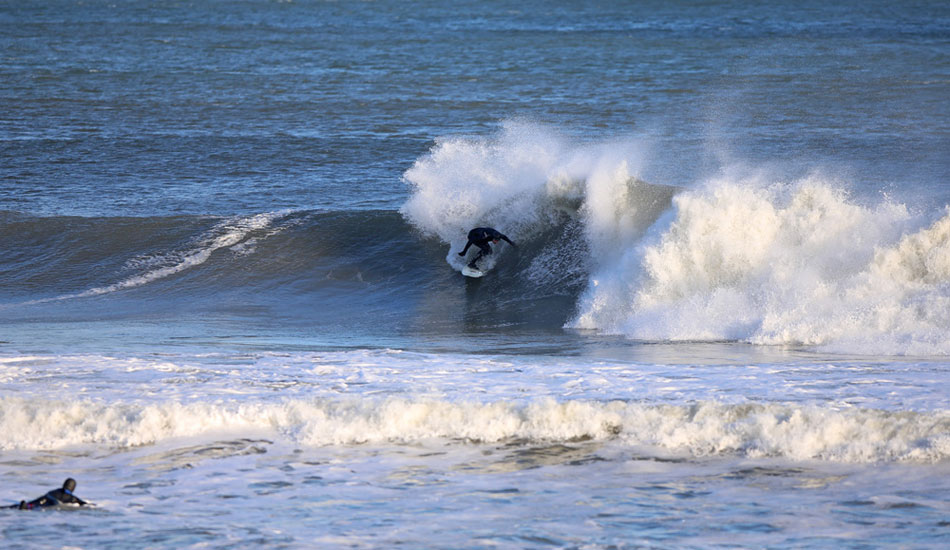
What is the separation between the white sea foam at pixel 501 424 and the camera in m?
8.49

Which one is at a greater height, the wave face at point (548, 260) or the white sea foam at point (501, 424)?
the wave face at point (548, 260)

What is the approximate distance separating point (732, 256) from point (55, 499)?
947cm

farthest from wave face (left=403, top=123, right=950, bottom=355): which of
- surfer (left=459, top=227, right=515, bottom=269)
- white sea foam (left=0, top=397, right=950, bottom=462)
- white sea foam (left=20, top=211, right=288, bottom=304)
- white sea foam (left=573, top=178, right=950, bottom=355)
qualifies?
white sea foam (left=20, top=211, right=288, bottom=304)

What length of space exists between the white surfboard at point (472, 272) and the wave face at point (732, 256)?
0.57 m

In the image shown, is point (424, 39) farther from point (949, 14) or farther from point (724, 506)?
point (724, 506)

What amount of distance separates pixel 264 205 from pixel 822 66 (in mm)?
28132

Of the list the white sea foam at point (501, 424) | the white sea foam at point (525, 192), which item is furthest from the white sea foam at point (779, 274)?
the white sea foam at point (501, 424)

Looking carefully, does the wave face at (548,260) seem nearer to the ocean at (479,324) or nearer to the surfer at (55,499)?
the ocean at (479,324)

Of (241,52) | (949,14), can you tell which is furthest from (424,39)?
(949,14)

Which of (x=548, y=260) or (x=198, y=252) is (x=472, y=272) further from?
(x=198, y=252)

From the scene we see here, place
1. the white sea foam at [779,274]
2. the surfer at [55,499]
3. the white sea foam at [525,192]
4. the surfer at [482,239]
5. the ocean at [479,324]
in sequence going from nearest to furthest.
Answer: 1. the surfer at [55,499]
2. the ocean at [479,324]
3. the white sea foam at [779,274]
4. the surfer at [482,239]
5. the white sea foam at [525,192]

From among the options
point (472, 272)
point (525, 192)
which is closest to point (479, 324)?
point (472, 272)

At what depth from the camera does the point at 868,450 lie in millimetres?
8297

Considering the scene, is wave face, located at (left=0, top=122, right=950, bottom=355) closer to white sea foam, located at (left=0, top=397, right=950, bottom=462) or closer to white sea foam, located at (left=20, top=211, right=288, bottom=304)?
white sea foam, located at (left=20, top=211, right=288, bottom=304)
